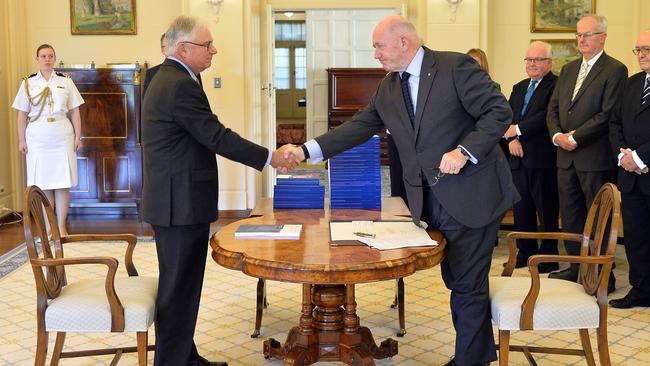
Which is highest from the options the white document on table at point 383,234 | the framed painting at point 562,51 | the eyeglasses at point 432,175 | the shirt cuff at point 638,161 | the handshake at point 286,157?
the framed painting at point 562,51

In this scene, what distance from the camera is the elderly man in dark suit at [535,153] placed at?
253 inches

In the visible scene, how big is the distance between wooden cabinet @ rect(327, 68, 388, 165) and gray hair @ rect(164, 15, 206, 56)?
10.2 meters

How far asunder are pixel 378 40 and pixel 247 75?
5796 millimetres

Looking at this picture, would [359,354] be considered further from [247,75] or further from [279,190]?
[247,75]

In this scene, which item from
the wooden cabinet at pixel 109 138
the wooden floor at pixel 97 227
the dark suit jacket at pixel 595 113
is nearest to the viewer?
the dark suit jacket at pixel 595 113

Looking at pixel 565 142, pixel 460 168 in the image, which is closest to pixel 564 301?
pixel 460 168

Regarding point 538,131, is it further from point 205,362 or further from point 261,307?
point 205,362

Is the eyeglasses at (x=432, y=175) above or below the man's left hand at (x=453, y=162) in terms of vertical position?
below

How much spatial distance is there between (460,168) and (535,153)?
11.2 ft

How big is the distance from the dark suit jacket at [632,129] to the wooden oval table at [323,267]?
1.84m

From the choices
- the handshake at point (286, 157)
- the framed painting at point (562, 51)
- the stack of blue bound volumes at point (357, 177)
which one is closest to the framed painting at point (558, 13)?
the framed painting at point (562, 51)

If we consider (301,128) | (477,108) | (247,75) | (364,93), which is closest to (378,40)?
(477,108)

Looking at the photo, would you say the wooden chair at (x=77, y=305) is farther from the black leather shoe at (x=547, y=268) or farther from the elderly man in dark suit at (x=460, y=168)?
the black leather shoe at (x=547, y=268)

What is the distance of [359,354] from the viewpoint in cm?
373
